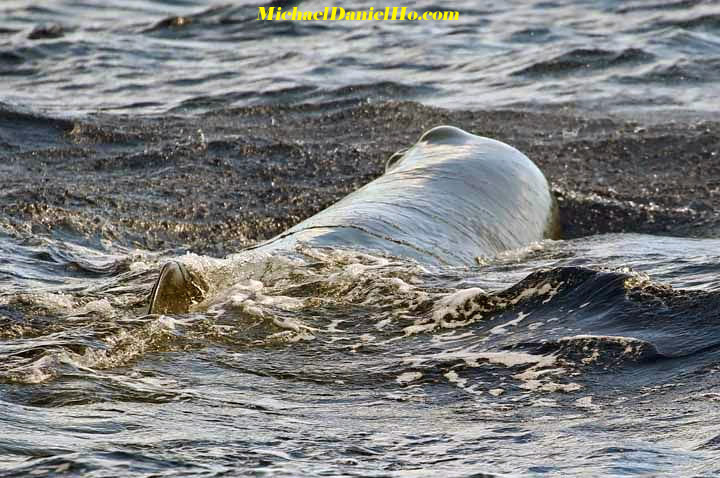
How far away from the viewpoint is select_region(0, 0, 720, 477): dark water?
3.21m

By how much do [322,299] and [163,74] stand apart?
9.78 metres

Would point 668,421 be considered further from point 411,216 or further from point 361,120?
point 361,120

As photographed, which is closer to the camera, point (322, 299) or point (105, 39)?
point (322, 299)

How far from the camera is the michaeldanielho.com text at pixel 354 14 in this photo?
1792 centimetres

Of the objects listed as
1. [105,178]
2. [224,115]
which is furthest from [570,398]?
[224,115]

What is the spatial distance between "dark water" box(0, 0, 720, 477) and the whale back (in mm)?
228

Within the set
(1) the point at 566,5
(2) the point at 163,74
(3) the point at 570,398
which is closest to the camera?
(3) the point at 570,398

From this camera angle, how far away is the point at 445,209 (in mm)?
6266

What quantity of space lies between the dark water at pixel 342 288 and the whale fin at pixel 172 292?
0.23ft

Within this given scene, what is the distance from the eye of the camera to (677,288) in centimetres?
486

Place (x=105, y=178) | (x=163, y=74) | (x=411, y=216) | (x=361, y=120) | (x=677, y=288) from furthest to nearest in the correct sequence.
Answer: (x=163, y=74) → (x=361, y=120) → (x=105, y=178) → (x=411, y=216) → (x=677, y=288)

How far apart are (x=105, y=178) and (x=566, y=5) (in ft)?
35.9

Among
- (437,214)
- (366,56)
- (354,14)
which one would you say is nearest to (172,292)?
(437,214)

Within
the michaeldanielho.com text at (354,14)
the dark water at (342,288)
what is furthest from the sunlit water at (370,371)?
the michaeldanielho.com text at (354,14)
